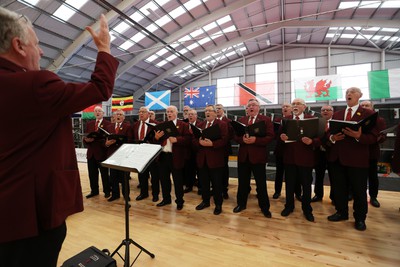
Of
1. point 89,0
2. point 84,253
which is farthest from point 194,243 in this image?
point 89,0

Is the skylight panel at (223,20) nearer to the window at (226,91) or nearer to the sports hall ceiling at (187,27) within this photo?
the sports hall ceiling at (187,27)

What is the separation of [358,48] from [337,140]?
46.2ft

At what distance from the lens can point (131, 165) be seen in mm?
1609

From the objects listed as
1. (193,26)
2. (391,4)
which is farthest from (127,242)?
(391,4)

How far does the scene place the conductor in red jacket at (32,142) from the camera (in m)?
0.68

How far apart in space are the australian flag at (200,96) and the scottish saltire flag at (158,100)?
107cm

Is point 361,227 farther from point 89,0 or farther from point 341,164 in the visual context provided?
point 89,0

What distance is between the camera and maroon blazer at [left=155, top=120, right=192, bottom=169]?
3.29 m

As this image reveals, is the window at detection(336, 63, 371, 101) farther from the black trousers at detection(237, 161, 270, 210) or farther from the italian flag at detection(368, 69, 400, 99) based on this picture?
the black trousers at detection(237, 161, 270, 210)

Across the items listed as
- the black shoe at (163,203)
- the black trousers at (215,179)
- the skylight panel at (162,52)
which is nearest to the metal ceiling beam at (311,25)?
the skylight panel at (162,52)

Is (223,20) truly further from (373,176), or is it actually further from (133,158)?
(133,158)

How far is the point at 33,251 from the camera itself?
763mm

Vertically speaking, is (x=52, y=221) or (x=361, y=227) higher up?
(x=52, y=221)

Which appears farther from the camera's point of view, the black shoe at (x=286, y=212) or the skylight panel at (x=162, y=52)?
the skylight panel at (x=162, y=52)
